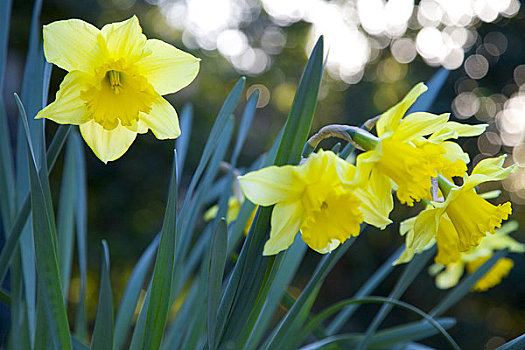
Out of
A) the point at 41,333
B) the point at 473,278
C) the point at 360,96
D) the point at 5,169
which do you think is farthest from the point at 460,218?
the point at 360,96

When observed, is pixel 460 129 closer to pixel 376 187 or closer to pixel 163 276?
pixel 376 187

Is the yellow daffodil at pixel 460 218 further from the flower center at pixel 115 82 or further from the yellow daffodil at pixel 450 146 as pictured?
the flower center at pixel 115 82

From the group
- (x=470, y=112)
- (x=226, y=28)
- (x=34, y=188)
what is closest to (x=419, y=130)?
(x=34, y=188)

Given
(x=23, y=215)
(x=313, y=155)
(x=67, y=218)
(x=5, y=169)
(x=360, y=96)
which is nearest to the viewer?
(x=313, y=155)

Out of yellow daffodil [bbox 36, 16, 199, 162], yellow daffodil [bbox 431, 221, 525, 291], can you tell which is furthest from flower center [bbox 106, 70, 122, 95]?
yellow daffodil [bbox 431, 221, 525, 291]

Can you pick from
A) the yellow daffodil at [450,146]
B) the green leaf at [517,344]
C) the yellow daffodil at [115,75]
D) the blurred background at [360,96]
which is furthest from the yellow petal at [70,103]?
the blurred background at [360,96]

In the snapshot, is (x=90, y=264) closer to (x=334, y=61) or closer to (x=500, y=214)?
(x=334, y=61)
